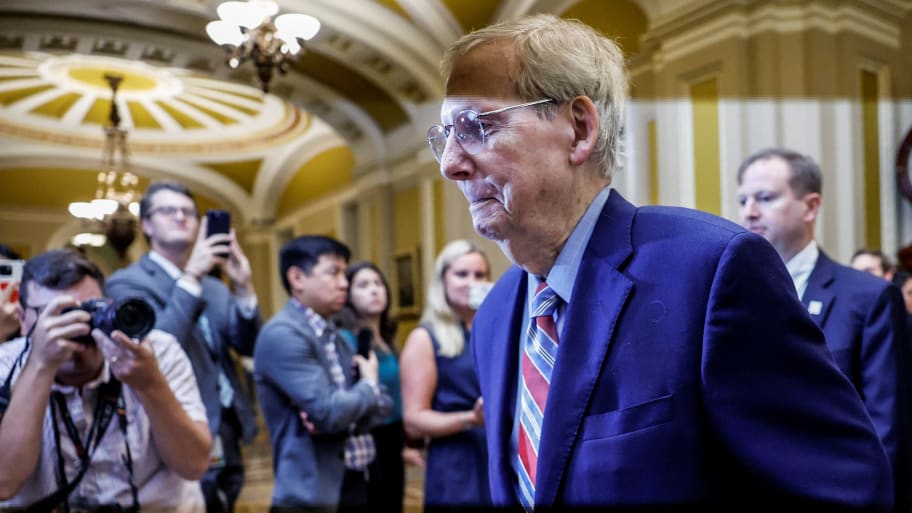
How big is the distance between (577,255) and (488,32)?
29 centimetres

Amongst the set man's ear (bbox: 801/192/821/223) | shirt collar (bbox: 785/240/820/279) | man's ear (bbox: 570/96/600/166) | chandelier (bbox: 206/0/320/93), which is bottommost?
shirt collar (bbox: 785/240/820/279)

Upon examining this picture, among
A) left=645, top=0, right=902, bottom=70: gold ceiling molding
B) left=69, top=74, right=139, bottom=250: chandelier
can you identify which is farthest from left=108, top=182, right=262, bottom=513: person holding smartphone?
left=645, top=0, right=902, bottom=70: gold ceiling molding

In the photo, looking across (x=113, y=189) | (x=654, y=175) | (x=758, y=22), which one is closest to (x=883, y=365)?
(x=654, y=175)

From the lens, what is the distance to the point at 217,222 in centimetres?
232

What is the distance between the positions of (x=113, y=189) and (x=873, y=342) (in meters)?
2.26

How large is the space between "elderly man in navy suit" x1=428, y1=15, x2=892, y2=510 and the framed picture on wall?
4151 mm

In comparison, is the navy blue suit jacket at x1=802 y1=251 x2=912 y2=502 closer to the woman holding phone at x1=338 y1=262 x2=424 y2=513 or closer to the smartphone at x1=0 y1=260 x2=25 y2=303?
the woman holding phone at x1=338 y1=262 x2=424 y2=513

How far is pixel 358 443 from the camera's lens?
2.51 m

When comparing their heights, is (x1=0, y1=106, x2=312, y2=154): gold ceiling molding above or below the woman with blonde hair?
above

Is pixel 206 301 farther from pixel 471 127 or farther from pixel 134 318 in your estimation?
pixel 471 127

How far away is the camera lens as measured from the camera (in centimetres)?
144

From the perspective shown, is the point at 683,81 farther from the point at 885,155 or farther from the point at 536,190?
the point at 536,190

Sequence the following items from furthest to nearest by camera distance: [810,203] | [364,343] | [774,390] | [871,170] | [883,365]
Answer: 1. [871,170]
2. [364,343]
3. [810,203]
4. [883,365]
5. [774,390]

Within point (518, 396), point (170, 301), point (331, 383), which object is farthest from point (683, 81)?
point (518, 396)
